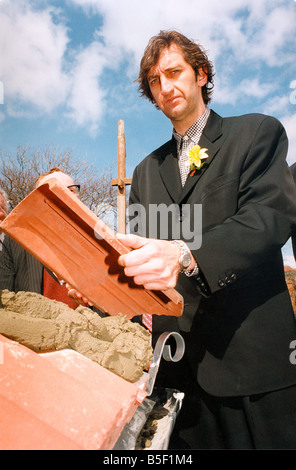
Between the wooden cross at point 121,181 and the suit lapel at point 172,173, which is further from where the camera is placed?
the wooden cross at point 121,181

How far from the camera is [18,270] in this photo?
A: 2066 millimetres

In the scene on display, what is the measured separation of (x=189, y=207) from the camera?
1404 millimetres

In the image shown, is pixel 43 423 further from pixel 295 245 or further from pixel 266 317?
pixel 295 245

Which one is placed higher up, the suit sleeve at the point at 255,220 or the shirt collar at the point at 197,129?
the shirt collar at the point at 197,129

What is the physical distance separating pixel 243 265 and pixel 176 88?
3.25 ft

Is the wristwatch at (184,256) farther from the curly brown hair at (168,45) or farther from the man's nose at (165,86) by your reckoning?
the curly brown hair at (168,45)

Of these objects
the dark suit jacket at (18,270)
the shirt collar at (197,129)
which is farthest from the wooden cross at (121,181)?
the shirt collar at (197,129)

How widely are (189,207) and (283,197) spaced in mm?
404

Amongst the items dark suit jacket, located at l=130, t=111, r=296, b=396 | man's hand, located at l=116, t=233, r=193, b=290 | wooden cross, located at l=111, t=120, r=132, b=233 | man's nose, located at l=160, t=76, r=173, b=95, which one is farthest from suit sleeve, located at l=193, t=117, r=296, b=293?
wooden cross, located at l=111, t=120, r=132, b=233

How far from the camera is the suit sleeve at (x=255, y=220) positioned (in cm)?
106

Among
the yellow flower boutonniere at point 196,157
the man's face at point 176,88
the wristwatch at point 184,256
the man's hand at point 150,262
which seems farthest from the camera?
the man's face at point 176,88

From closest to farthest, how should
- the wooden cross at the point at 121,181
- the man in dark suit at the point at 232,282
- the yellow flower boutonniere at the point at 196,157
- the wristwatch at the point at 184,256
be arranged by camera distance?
the wristwatch at the point at 184,256 → the man in dark suit at the point at 232,282 → the yellow flower boutonniere at the point at 196,157 → the wooden cross at the point at 121,181

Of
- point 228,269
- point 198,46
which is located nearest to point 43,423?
point 228,269

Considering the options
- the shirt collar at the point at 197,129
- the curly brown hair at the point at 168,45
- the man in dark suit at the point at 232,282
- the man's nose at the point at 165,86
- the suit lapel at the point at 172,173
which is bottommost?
the man in dark suit at the point at 232,282
